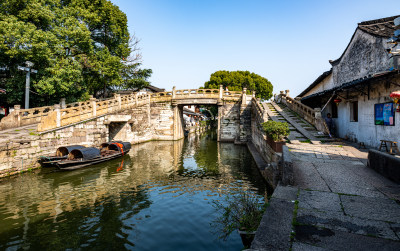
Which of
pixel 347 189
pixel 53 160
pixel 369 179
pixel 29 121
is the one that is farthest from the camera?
pixel 29 121

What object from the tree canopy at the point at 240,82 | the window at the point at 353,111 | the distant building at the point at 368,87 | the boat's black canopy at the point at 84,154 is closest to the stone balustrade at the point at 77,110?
the boat's black canopy at the point at 84,154

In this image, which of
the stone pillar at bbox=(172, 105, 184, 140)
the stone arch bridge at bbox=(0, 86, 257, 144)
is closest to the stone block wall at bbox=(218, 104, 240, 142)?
the stone arch bridge at bbox=(0, 86, 257, 144)

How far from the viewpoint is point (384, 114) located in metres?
9.70

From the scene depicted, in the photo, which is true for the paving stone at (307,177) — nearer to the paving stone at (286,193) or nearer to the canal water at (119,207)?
the paving stone at (286,193)

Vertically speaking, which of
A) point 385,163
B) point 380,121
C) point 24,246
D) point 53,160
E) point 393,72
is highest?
point 393,72

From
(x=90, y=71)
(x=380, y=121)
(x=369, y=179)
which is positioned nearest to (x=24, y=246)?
(x=369, y=179)

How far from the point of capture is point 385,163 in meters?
6.39

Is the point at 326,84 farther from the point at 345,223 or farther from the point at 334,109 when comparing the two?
the point at 345,223

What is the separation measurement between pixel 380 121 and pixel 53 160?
18.6 metres

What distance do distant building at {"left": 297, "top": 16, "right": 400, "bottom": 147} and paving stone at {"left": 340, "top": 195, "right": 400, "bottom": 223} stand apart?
4678 millimetres

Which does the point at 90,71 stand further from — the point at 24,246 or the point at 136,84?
the point at 24,246

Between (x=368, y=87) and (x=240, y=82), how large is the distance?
35.0 meters

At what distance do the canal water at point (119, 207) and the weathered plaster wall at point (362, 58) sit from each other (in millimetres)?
8998

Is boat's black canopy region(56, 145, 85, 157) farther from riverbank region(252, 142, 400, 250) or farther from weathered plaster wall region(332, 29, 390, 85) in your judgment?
weathered plaster wall region(332, 29, 390, 85)
